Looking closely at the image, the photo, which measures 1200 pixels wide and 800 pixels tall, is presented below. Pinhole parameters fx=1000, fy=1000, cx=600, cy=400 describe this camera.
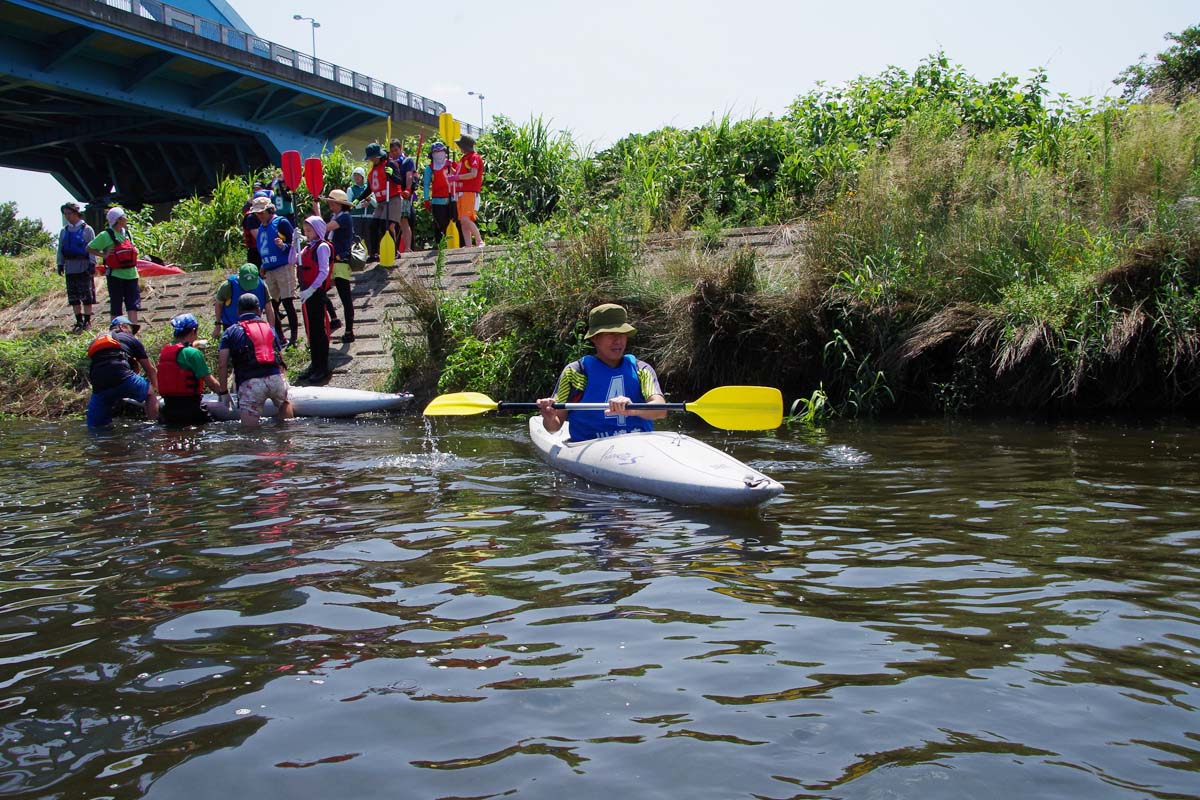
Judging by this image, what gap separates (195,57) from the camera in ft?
82.0

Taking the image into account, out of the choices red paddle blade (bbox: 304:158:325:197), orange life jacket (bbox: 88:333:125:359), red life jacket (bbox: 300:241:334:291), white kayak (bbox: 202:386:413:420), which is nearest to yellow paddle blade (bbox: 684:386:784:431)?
white kayak (bbox: 202:386:413:420)

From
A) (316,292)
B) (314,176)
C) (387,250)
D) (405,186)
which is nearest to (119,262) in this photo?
(316,292)

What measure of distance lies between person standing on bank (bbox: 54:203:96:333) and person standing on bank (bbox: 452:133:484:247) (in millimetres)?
4919

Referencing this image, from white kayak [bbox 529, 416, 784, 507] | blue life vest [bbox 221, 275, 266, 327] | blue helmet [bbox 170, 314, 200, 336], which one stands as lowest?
Result: white kayak [bbox 529, 416, 784, 507]

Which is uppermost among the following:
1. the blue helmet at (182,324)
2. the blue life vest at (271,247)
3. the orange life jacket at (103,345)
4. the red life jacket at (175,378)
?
the blue life vest at (271,247)

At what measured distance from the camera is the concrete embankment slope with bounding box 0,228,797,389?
11117 mm

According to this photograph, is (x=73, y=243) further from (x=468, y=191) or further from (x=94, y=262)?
(x=468, y=191)

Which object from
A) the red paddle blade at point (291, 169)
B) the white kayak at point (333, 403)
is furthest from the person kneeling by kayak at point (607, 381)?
the red paddle blade at point (291, 169)

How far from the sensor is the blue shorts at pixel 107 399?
1027 centimetres

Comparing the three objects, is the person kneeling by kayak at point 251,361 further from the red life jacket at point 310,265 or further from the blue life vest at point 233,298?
the red life jacket at point 310,265

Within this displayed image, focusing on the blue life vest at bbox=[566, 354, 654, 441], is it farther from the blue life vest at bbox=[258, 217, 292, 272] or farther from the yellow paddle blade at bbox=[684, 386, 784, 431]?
the blue life vest at bbox=[258, 217, 292, 272]

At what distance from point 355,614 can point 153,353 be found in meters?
10.4

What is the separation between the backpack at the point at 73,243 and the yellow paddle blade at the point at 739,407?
10392 mm

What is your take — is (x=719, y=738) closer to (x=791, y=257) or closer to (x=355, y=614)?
(x=355, y=614)
